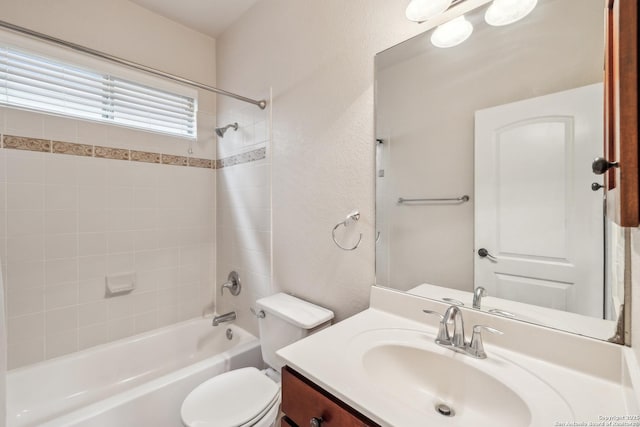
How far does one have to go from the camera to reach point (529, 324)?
0.82m

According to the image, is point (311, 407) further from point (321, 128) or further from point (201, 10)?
point (201, 10)

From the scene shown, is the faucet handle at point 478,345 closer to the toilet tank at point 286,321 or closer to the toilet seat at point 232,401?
the toilet tank at point 286,321

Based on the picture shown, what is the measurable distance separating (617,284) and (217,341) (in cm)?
220

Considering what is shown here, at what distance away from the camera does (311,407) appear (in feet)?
2.43

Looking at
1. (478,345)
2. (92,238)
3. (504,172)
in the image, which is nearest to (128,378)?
(92,238)

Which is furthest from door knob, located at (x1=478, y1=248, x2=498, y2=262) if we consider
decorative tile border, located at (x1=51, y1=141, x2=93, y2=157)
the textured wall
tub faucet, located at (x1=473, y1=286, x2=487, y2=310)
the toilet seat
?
decorative tile border, located at (x1=51, y1=141, x2=93, y2=157)

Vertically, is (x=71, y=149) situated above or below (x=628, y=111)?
above

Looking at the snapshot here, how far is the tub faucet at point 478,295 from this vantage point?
3.06ft

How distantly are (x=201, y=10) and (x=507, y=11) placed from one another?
1890 mm

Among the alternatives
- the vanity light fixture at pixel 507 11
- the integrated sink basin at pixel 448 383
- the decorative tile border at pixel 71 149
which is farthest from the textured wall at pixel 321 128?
the decorative tile border at pixel 71 149

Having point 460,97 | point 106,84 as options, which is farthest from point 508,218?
point 106,84

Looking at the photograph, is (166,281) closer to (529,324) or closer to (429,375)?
(429,375)

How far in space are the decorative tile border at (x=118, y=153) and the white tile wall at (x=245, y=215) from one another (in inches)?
1.8

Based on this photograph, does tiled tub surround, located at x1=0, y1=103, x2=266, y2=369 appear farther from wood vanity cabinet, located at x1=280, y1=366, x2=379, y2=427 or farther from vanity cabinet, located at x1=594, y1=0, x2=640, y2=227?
vanity cabinet, located at x1=594, y1=0, x2=640, y2=227
